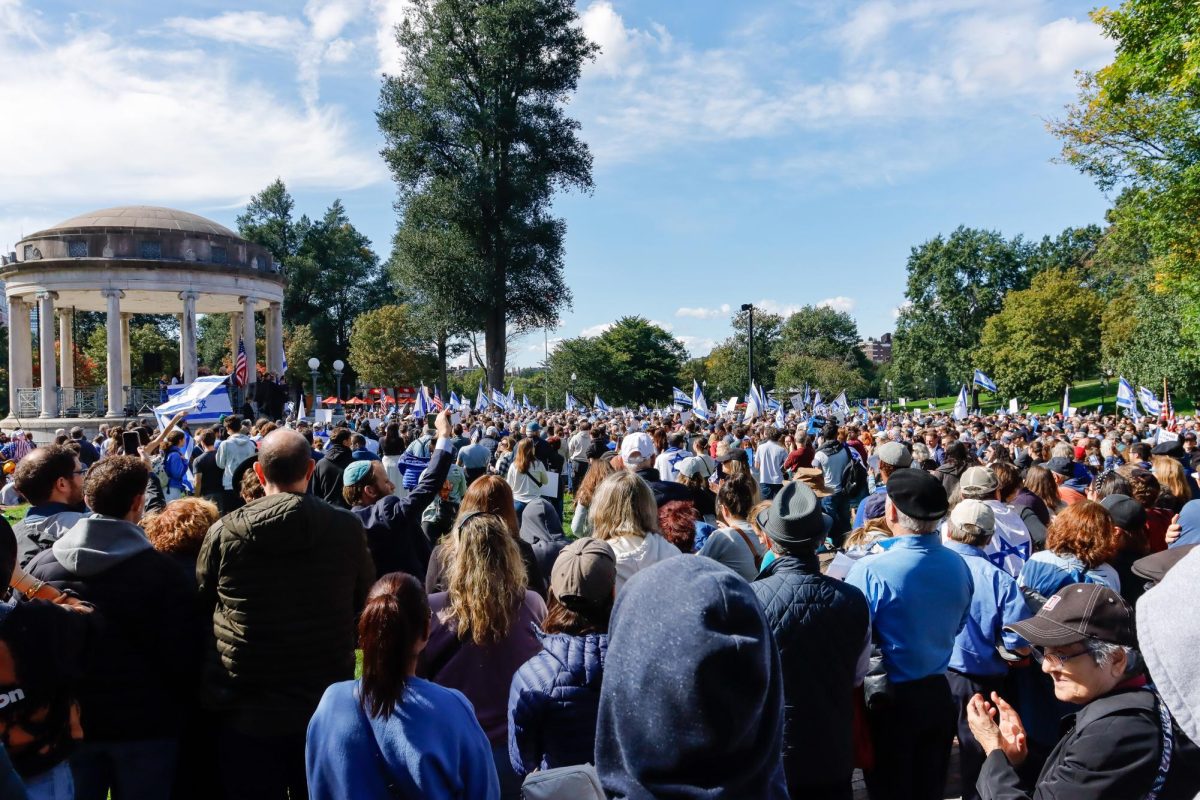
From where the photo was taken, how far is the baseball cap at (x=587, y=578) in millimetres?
3029

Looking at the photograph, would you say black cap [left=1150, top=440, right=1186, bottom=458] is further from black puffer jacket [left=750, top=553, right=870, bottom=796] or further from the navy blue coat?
the navy blue coat

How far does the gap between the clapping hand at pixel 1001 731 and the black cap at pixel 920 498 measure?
4.26 ft

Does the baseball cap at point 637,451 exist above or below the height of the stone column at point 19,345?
below

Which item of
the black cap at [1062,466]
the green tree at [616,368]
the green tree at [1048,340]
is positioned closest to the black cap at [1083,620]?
the black cap at [1062,466]

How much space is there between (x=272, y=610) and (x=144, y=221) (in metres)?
33.0

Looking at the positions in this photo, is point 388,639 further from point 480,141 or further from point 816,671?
point 480,141

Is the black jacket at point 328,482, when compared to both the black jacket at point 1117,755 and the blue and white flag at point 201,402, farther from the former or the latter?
the black jacket at point 1117,755

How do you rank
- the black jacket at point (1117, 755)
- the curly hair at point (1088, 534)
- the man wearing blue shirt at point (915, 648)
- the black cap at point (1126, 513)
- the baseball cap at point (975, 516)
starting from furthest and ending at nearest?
the black cap at point (1126, 513) < the curly hair at point (1088, 534) < the baseball cap at point (975, 516) < the man wearing blue shirt at point (915, 648) < the black jacket at point (1117, 755)

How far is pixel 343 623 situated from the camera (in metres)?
3.76

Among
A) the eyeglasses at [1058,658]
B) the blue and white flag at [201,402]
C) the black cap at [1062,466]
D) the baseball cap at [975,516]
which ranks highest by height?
the blue and white flag at [201,402]

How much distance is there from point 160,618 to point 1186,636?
369cm

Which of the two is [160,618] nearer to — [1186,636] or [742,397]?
[1186,636]

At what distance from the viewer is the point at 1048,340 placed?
6638cm

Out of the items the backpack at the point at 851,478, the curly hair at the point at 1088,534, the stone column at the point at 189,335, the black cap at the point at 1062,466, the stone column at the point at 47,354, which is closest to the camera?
the curly hair at the point at 1088,534
